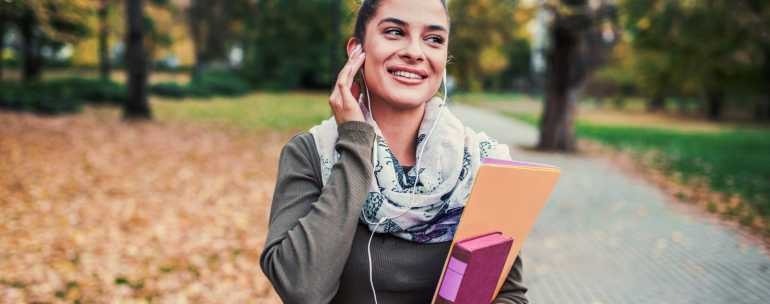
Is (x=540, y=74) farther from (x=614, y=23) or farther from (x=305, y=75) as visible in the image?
(x=614, y=23)

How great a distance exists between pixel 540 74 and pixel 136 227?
6271cm

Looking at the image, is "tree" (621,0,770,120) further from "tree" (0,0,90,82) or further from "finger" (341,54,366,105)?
"finger" (341,54,366,105)

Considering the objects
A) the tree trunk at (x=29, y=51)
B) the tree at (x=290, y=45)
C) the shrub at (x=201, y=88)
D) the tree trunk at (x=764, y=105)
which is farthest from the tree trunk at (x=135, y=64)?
the tree trunk at (x=764, y=105)

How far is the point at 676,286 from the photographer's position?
515 centimetres

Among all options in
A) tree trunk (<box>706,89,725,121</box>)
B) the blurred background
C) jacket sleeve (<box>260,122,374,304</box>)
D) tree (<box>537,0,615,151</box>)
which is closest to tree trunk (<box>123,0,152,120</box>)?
the blurred background

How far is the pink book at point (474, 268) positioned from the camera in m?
1.40

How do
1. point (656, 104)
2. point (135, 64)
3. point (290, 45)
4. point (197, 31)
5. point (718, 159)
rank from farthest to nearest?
point (656, 104) < point (290, 45) < point (197, 31) < point (135, 64) < point (718, 159)

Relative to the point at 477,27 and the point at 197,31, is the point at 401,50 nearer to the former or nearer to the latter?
the point at 477,27

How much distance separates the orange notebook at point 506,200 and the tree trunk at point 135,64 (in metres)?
16.5

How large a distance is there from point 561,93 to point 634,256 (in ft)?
29.5

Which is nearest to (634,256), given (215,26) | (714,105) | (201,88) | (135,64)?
(135,64)

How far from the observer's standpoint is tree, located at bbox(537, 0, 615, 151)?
14250 mm

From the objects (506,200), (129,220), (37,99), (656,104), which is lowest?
(656,104)

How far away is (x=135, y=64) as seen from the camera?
16.6 metres
